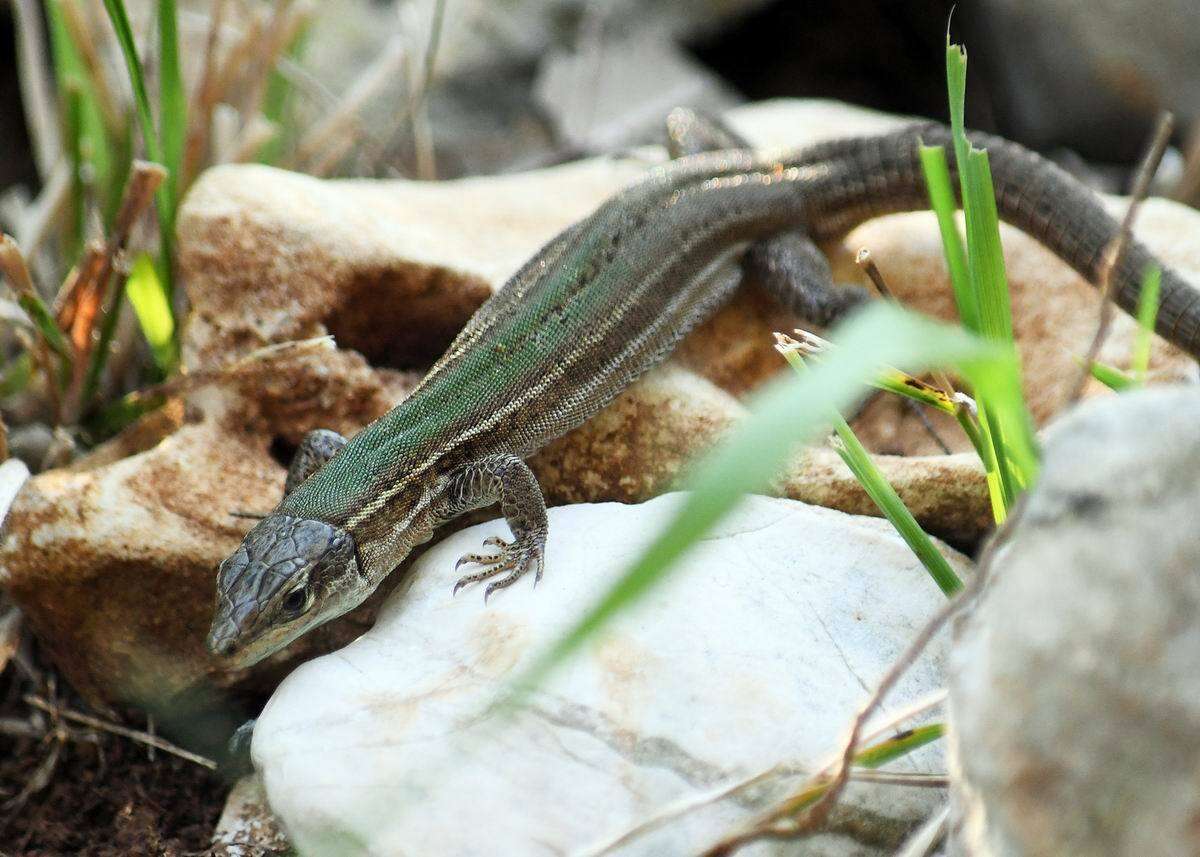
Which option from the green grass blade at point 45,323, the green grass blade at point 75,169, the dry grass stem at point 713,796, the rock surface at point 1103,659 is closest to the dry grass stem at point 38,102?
the green grass blade at point 75,169

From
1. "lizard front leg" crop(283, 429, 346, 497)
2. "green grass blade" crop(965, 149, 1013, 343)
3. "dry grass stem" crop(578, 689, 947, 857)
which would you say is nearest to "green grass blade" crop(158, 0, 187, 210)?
"lizard front leg" crop(283, 429, 346, 497)

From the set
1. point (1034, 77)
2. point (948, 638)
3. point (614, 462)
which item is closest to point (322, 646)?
point (614, 462)

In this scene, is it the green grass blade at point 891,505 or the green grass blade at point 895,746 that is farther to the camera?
the green grass blade at point 891,505

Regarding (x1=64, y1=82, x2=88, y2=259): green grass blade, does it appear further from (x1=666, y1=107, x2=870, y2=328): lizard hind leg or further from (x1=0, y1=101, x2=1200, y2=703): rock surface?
(x1=666, y1=107, x2=870, y2=328): lizard hind leg

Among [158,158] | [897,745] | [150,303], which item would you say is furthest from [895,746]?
[158,158]

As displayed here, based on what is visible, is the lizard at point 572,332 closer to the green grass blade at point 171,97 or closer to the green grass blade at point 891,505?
the green grass blade at point 891,505

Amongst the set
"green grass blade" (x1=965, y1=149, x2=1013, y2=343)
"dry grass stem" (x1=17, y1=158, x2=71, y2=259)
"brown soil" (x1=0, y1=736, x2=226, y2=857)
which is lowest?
"brown soil" (x1=0, y1=736, x2=226, y2=857)

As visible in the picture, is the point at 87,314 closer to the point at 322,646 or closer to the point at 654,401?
the point at 322,646
